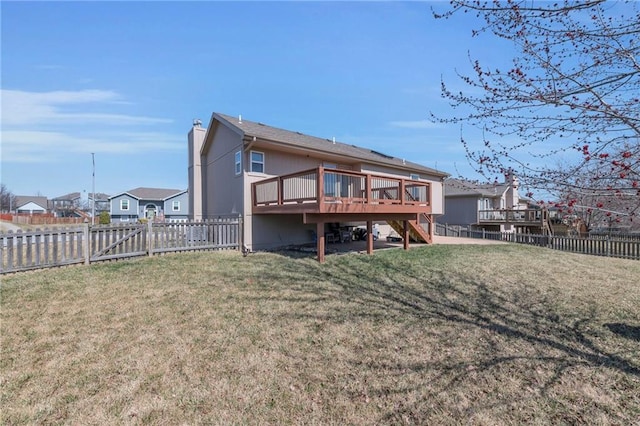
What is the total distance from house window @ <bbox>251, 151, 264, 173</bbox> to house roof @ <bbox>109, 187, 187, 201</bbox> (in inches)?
1454

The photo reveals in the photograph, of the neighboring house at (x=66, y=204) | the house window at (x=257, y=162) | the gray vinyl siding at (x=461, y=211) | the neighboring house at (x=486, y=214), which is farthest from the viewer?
the neighboring house at (x=66, y=204)

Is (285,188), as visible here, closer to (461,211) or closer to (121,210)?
(461,211)

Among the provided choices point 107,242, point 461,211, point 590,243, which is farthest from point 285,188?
point 461,211

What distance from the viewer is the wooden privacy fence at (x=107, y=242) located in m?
6.98

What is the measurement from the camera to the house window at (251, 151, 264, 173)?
11.6 metres

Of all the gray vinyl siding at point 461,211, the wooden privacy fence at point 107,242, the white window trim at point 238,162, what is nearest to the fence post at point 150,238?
the wooden privacy fence at point 107,242

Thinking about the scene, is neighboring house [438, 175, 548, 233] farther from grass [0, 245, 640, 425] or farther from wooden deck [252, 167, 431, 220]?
grass [0, 245, 640, 425]

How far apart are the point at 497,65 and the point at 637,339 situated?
4223 millimetres

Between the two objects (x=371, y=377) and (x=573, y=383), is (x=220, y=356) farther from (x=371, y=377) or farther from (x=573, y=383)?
(x=573, y=383)

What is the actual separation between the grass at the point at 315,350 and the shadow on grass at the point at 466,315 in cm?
3

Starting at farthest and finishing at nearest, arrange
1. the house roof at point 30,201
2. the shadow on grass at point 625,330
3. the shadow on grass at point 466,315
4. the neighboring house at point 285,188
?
1. the house roof at point 30,201
2. the neighboring house at point 285,188
3. the shadow on grass at point 625,330
4. the shadow on grass at point 466,315

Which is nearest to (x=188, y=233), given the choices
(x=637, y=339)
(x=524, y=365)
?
(x=524, y=365)

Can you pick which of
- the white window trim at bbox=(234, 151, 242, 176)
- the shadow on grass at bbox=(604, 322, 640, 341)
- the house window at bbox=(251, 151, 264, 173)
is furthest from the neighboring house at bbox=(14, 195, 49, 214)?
the shadow on grass at bbox=(604, 322, 640, 341)

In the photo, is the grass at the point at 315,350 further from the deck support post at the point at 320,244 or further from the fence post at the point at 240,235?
the fence post at the point at 240,235
